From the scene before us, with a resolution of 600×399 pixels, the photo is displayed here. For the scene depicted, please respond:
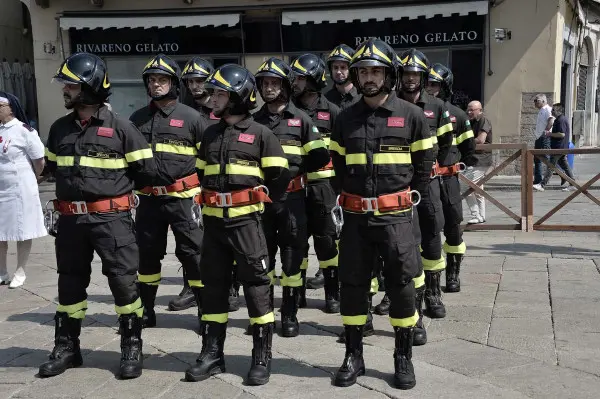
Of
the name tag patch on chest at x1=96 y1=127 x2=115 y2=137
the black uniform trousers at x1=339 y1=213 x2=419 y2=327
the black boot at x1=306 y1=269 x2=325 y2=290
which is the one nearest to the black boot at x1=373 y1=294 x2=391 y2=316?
the black boot at x1=306 y1=269 x2=325 y2=290

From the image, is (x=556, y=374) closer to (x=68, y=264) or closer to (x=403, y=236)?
(x=403, y=236)

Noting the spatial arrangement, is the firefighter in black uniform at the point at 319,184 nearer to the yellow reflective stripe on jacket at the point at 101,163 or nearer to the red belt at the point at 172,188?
the red belt at the point at 172,188

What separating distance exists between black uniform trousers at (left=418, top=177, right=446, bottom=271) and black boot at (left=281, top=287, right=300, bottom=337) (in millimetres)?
1242

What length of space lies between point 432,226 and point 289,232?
1.30 meters

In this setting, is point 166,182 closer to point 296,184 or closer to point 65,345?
point 296,184

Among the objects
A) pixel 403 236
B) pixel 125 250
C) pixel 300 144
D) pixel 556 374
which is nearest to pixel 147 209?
pixel 125 250

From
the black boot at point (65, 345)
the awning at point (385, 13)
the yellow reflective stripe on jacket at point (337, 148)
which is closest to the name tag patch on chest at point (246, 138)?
the yellow reflective stripe on jacket at point (337, 148)

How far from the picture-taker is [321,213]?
674cm

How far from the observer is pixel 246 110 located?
5.18 metres

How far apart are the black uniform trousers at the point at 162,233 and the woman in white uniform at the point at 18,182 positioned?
7.31ft

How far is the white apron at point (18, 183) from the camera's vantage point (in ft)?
25.3

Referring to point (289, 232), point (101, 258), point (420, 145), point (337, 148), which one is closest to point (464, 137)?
point (289, 232)

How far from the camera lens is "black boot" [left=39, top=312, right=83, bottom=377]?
5.23 meters

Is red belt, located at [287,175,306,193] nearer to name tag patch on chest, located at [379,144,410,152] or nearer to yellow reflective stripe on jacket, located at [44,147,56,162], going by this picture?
name tag patch on chest, located at [379,144,410,152]
